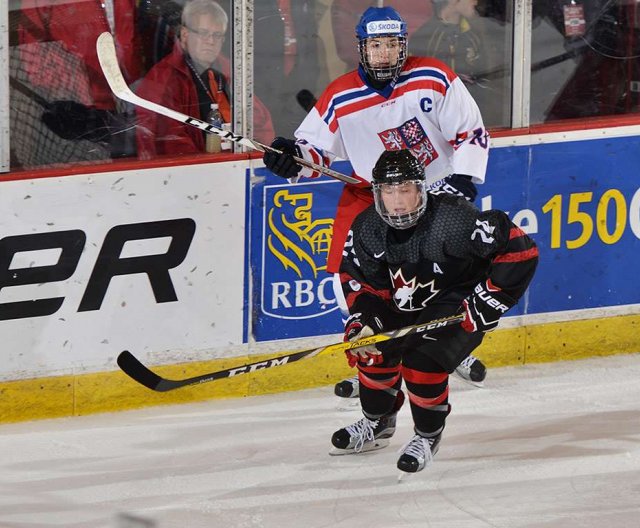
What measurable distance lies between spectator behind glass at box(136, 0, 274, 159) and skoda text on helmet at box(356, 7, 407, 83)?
2.24ft

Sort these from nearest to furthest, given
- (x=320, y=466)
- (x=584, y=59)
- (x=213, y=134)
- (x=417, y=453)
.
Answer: (x=417, y=453) → (x=320, y=466) → (x=213, y=134) → (x=584, y=59)

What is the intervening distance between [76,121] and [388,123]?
1.04 metres

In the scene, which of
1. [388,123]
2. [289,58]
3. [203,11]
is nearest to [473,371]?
[388,123]

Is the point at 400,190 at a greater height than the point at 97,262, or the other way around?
the point at 400,190

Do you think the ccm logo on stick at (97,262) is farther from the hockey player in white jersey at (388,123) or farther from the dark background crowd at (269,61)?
the hockey player in white jersey at (388,123)

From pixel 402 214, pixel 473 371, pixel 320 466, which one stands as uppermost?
pixel 402 214

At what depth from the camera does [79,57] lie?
4.75m

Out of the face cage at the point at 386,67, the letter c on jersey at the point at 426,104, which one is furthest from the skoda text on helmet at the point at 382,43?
the letter c on jersey at the point at 426,104

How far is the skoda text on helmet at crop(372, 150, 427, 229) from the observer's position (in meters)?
3.92

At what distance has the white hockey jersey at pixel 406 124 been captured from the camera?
4496mm

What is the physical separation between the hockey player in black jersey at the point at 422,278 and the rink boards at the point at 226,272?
0.80 meters

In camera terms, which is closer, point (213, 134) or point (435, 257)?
point (435, 257)

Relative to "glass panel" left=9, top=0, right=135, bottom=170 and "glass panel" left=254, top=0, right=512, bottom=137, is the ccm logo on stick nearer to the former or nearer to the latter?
"glass panel" left=9, top=0, right=135, bottom=170

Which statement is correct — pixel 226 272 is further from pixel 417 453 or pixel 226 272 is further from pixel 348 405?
pixel 417 453
